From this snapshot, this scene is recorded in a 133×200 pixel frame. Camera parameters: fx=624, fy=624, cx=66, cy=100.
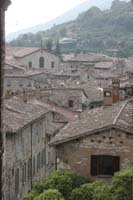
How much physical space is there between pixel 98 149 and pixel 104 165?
2.39 feet

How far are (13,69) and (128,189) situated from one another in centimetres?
7838

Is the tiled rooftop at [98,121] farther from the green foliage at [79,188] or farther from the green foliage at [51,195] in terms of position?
the green foliage at [51,195]

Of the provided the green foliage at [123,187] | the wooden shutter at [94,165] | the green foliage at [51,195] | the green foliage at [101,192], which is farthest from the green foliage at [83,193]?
the wooden shutter at [94,165]

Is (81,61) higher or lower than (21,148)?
higher

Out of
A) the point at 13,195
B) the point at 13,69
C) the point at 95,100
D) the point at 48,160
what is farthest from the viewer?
the point at 13,69

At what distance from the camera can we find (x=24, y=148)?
36.2 meters

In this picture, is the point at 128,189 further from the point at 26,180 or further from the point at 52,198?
the point at 26,180

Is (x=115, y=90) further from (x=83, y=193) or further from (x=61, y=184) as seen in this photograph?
(x=83, y=193)

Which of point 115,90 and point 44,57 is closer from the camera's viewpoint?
point 115,90

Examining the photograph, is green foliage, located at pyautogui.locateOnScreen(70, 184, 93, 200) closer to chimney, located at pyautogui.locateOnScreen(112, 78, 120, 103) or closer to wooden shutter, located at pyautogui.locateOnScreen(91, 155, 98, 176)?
wooden shutter, located at pyautogui.locateOnScreen(91, 155, 98, 176)

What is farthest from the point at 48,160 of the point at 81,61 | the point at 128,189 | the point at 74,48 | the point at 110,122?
the point at 74,48

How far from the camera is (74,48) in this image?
192 meters

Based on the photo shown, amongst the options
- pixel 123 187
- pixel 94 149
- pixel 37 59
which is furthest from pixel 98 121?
pixel 37 59

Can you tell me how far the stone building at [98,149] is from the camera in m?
26.4
